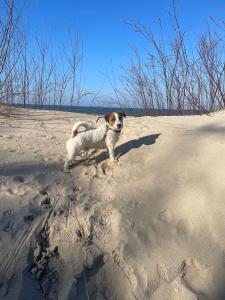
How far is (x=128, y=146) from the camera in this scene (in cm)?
441

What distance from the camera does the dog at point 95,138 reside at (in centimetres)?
381

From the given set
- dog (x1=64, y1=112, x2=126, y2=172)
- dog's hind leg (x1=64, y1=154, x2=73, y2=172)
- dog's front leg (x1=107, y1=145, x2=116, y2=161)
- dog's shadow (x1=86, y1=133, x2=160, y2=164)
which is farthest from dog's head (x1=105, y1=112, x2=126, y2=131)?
dog's hind leg (x1=64, y1=154, x2=73, y2=172)

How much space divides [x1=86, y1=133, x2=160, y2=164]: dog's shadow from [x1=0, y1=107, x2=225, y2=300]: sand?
0.03m

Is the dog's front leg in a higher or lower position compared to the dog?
lower

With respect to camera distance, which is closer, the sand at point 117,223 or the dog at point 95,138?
the sand at point 117,223

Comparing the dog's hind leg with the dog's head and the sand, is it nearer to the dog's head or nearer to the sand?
the sand

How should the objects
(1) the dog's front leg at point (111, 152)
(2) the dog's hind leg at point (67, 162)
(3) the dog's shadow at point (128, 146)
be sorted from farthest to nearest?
(3) the dog's shadow at point (128, 146)
(1) the dog's front leg at point (111, 152)
(2) the dog's hind leg at point (67, 162)

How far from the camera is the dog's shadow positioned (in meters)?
4.19

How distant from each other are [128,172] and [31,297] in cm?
164

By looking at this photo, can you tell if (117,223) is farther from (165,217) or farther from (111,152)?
(111,152)

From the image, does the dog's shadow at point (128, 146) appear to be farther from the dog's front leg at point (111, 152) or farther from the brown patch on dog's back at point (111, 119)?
the brown patch on dog's back at point (111, 119)

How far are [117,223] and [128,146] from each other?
1545mm

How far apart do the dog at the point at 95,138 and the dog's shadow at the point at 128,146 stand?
0.62 feet

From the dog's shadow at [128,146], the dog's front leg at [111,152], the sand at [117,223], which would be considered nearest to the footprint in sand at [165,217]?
the sand at [117,223]
